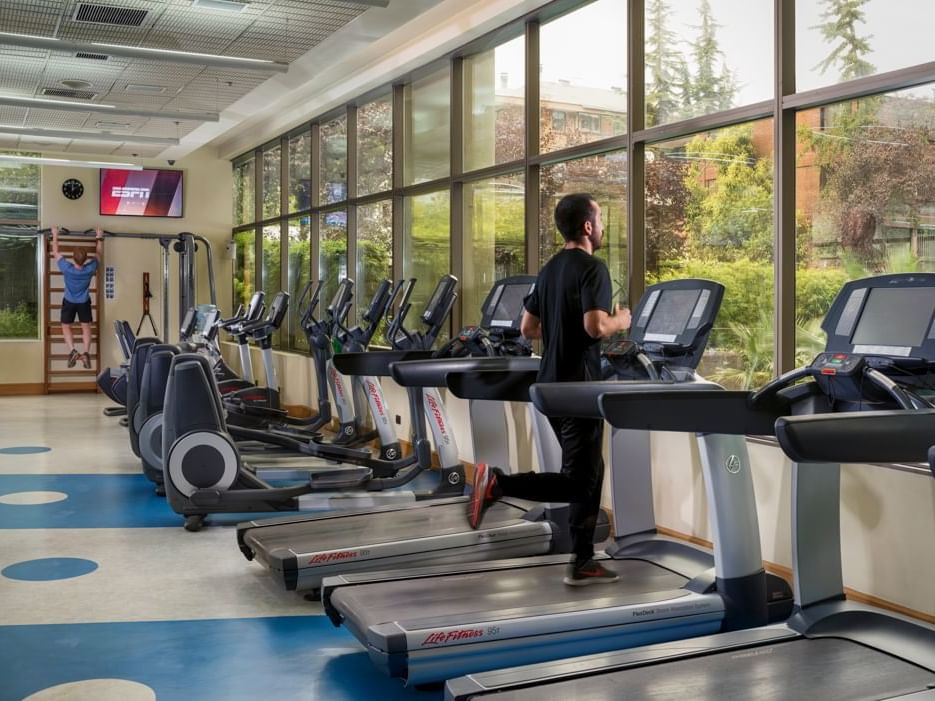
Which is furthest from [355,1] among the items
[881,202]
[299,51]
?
[881,202]

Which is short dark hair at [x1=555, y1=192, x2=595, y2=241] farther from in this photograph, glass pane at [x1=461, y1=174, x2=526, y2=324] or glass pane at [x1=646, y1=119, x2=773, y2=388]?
glass pane at [x1=461, y1=174, x2=526, y2=324]

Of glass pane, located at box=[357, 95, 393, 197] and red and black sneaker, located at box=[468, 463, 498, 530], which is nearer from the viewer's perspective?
red and black sneaker, located at box=[468, 463, 498, 530]

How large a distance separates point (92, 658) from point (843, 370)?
8.79 ft

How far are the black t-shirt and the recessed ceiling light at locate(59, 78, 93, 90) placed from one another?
19.2ft

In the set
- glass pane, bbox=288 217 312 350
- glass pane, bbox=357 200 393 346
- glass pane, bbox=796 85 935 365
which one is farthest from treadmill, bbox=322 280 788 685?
glass pane, bbox=288 217 312 350

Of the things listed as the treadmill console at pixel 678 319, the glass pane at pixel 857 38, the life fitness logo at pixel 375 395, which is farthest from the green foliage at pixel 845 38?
the life fitness logo at pixel 375 395

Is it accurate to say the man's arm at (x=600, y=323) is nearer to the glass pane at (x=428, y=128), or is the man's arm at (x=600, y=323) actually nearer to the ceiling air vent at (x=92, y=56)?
the glass pane at (x=428, y=128)

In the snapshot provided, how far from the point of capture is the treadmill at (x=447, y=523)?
14.2 feet

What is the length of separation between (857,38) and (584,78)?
221cm

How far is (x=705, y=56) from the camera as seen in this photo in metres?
5.31

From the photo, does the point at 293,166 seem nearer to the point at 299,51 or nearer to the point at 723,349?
the point at 299,51

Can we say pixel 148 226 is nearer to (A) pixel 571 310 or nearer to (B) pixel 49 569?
(B) pixel 49 569

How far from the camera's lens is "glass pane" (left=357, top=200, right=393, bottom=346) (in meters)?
9.19

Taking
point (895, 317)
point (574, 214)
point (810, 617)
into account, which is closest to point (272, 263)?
point (574, 214)
